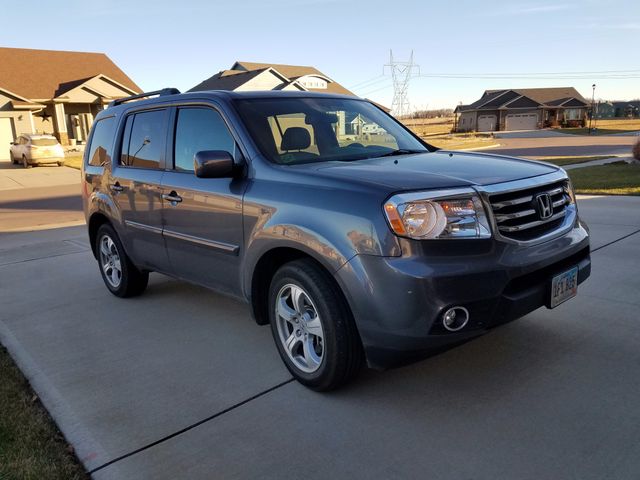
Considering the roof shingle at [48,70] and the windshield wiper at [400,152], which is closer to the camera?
the windshield wiper at [400,152]

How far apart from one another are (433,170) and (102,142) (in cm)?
383

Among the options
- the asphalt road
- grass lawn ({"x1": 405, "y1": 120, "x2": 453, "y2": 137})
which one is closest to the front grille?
the asphalt road

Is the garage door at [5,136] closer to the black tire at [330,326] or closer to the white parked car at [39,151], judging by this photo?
the white parked car at [39,151]

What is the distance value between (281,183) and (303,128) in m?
0.76

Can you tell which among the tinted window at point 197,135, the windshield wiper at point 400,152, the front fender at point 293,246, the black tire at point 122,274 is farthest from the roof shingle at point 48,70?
the front fender at point 293,246

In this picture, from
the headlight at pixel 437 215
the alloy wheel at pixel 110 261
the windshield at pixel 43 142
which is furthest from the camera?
the windshield at pixel 43 142

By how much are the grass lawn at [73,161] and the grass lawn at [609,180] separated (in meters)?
23.6

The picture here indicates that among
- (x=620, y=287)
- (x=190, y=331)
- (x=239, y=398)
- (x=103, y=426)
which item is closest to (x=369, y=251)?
(x=239, y=398)

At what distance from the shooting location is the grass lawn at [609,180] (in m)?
11.0

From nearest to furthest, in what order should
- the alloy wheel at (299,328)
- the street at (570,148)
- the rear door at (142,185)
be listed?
1. the alloy wheel at (299,328)
2. the rear door at (142,185)
3. the street at (570,148)

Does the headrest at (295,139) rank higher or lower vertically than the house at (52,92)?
lower

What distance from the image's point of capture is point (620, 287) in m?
4.95

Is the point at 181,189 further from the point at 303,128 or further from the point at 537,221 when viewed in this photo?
the point at 537,221

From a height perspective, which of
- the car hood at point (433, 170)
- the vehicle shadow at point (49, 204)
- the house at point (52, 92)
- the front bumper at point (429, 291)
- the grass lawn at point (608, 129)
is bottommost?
the grass lawn at point (608, 129)
